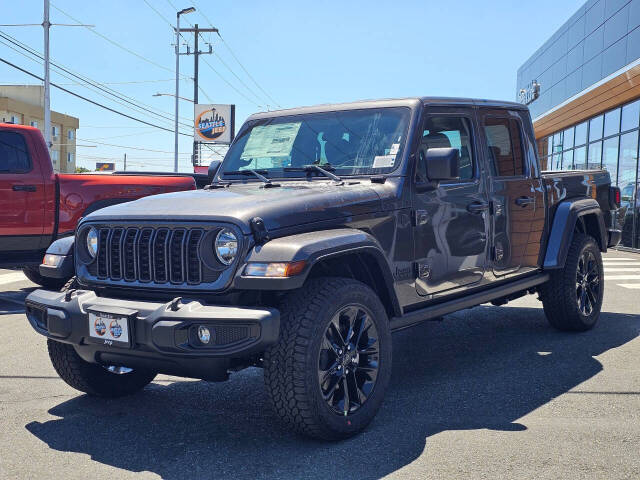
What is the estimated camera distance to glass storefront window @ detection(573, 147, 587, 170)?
24.5 meters

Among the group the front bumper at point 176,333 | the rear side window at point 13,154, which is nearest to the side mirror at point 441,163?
the front bumper at point 176,333

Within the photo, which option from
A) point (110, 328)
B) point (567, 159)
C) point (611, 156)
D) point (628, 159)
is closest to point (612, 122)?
point (611, 156)

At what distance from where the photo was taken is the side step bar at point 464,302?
452cm

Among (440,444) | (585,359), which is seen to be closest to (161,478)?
(440,444)

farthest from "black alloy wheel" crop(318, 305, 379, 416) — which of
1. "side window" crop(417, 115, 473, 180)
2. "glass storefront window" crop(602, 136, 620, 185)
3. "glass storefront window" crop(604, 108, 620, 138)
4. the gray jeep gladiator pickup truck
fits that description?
"glass storefront window" crop(604, 108, 620, 138)

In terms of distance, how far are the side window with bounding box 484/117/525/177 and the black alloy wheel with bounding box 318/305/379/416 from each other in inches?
85.4

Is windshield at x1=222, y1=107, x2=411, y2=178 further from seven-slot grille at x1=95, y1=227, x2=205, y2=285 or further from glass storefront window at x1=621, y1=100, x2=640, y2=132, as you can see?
glass storefront window at x1=621, y1=100, x2=640, y2=132

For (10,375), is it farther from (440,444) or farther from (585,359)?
(585,359)

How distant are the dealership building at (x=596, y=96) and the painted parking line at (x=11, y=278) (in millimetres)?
14884

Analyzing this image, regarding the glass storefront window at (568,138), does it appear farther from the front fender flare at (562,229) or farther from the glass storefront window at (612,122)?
the front fender flare at (562,229)

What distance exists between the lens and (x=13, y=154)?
8.79m

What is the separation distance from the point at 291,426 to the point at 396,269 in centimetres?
122

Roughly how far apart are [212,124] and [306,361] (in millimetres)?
55997

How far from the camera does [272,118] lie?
559cm
